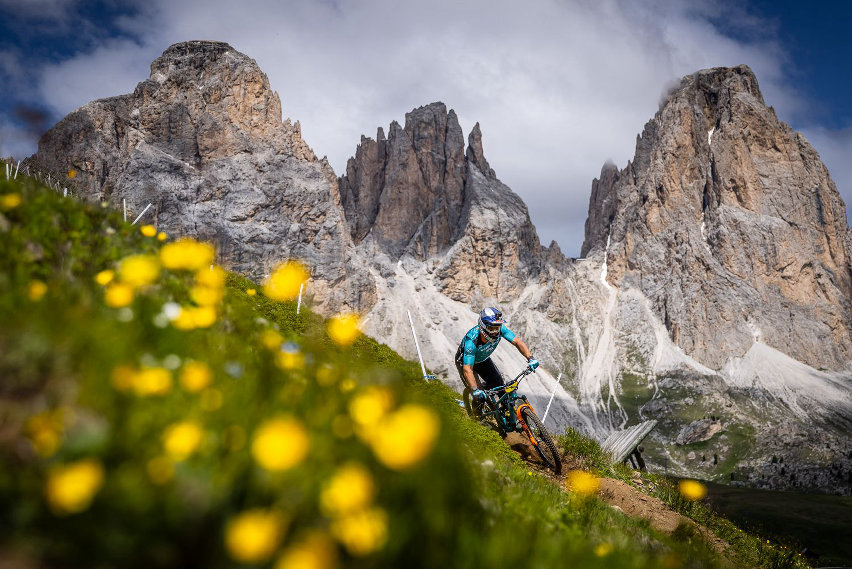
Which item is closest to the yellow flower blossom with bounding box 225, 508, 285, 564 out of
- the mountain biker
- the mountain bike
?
the mountain biker

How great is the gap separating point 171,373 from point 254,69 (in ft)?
590

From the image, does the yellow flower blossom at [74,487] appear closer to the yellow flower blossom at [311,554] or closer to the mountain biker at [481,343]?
the yellow flower blossom at [311,554]

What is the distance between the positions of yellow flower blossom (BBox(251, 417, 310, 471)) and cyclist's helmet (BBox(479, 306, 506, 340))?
9452mm

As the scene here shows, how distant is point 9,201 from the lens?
11.9 ft

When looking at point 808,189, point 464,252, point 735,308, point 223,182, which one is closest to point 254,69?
point 223,182

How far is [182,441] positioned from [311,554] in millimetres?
627

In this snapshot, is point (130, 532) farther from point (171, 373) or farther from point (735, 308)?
point (735, 308)

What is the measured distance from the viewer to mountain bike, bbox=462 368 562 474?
36.1 ft

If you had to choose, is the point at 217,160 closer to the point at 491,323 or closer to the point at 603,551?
the point at 491,323

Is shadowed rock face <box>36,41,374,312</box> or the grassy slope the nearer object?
the grassy slope

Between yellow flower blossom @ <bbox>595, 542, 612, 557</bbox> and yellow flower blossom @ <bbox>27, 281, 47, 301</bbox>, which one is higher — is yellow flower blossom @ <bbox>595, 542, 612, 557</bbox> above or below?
below

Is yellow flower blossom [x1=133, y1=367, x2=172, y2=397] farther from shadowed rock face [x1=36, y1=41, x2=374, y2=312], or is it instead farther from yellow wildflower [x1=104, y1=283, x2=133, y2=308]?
shadowed rock face [x1=36, y1=41, x2=374, y2=312]

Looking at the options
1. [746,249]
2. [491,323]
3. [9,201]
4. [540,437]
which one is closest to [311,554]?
[9,201]

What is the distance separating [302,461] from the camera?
5.83ft
